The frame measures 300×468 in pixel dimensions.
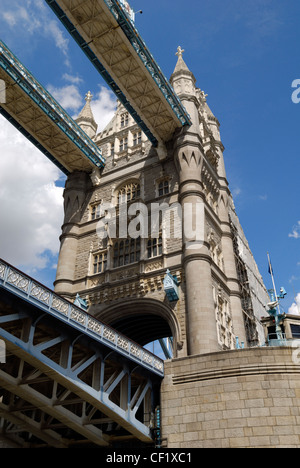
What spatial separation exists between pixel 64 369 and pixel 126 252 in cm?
1659

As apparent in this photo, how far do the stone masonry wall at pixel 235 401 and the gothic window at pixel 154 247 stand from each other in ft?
38.0

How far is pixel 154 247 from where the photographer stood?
110 feet

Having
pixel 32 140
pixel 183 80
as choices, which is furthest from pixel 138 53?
pixel 32 140

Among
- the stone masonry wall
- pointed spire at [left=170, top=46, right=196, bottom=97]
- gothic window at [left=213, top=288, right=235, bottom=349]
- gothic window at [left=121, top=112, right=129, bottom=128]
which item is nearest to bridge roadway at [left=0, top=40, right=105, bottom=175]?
gothic window at [left=121, top=112, right=129, bottom=128]

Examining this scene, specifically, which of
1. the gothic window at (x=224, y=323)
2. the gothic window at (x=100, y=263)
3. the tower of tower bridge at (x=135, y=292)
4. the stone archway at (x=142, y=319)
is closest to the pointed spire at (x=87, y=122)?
the tower of tower bridge at (x=135, y=292)

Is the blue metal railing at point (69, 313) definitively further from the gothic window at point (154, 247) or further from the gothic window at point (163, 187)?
the gothic window at point (163, 187)

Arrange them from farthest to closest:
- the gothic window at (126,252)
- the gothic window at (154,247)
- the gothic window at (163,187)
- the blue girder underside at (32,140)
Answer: the blue girder underside at (32,140), the gothic window at (163,187), the gothic window at (126,252), the gothic window at (154,247)

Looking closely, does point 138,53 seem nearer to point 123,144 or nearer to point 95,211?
point 123,144

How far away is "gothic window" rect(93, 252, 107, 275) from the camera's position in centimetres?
3553

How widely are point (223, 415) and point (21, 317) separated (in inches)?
418

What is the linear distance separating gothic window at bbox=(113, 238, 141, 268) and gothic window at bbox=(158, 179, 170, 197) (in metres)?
4.59

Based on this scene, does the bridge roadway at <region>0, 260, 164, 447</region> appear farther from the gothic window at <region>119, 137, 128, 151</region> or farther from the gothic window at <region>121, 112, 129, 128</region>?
the gothic window at <region>121, 112, 129, 128</region>

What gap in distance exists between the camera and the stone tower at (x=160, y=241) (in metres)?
29.9
